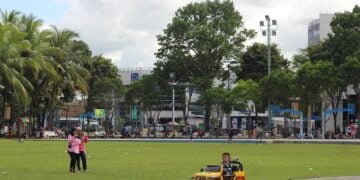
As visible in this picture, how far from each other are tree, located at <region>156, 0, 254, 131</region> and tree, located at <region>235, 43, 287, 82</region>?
8.54 meters

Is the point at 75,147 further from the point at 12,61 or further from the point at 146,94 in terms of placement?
the point at 146,94

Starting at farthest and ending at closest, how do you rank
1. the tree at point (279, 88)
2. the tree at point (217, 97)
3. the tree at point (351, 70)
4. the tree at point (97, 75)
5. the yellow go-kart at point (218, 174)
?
the tree at point (97, 75)
the tree at point (217, 97)
the tree at point (279, 88)
the tree at point (351, 70)
the yellow go-kart at point (218, 174)

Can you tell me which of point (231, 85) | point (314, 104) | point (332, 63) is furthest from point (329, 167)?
point (231, 85)

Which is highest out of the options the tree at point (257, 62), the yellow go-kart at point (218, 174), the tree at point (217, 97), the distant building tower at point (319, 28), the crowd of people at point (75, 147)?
the distant building tower at point (319, 28)

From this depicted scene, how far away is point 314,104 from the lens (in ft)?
214

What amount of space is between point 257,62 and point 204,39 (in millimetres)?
14568

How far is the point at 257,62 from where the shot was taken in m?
86.4

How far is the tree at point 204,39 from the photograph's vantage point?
75.0 metres

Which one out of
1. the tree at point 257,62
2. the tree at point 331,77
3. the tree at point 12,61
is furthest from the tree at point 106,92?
the tree at point 331,77

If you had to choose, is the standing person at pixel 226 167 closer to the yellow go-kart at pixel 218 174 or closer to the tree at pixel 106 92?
the yellow go-kart at pixel 218 174

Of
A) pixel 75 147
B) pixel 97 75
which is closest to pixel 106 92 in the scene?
pixel 97 75

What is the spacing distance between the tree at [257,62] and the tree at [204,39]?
854 cm

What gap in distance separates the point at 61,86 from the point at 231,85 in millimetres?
24544

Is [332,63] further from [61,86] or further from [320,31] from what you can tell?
[320,31]
